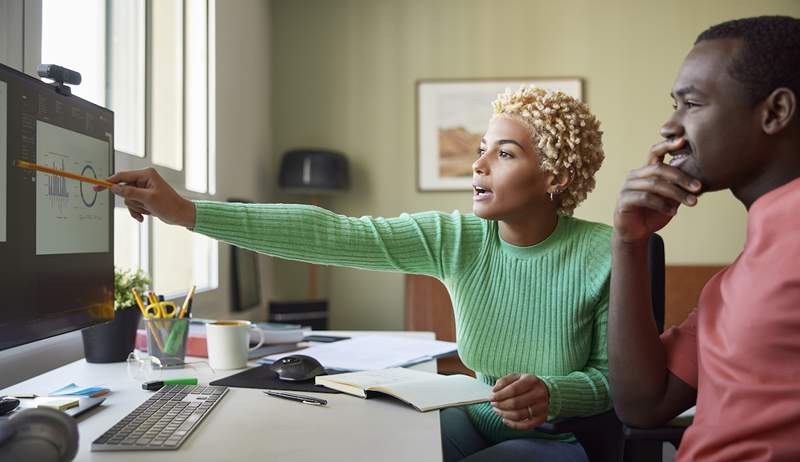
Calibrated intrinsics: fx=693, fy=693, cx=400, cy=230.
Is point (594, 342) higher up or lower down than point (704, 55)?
lower down

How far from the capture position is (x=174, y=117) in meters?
2.94

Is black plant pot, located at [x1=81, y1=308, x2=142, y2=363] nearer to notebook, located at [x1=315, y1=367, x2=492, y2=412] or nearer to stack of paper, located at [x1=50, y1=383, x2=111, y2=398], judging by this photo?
stack of paper, located at [x1=50, y1=383, x2=111, y2=398]

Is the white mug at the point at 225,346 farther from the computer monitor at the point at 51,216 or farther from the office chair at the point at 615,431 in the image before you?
the office chair at the point at 615,431

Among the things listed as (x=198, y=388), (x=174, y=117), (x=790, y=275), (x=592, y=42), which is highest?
(x=592, y=42)

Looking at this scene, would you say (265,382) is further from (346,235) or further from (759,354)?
(759,354)

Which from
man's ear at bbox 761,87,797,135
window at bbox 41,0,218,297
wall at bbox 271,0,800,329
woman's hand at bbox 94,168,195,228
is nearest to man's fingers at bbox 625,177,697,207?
man's ear at bbox 761,87,797,135

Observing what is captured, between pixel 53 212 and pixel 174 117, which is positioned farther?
pixel 174 117

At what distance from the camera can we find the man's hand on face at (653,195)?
94 cm

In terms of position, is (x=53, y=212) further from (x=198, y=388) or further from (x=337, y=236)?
(x=337, y=236)

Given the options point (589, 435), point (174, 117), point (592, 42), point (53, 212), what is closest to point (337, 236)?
point (53, 212)

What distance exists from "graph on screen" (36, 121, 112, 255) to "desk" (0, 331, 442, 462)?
272 millimetres

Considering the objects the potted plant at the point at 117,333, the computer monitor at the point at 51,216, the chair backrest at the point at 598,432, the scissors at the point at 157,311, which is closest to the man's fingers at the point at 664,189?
the chair backrest at the point at 598,432

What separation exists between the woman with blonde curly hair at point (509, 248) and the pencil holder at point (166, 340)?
0.28 meters

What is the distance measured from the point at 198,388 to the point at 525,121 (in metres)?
0.84
